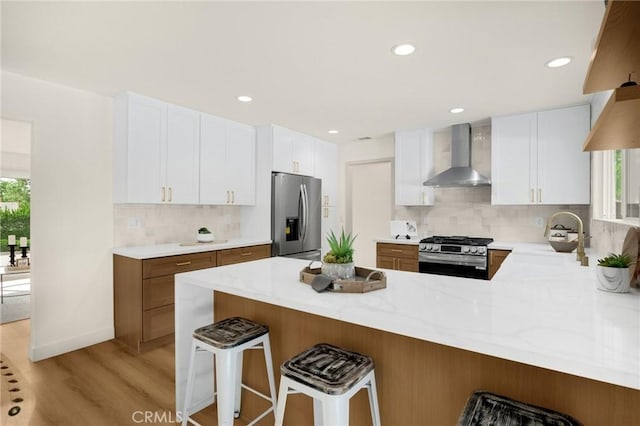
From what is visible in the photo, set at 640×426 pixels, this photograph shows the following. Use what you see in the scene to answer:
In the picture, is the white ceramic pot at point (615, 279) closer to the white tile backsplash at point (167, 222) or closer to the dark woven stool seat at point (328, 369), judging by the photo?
the dark woven stool seat at point (328, 369)

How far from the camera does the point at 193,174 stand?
363cm

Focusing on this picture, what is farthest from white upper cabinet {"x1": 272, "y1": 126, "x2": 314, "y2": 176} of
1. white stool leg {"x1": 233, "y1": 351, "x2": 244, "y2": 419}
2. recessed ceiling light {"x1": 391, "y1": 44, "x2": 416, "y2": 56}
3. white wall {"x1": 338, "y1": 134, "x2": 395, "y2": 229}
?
white stool leg {"x1": 233, "y1": 351, "x2": 244, "y2": 419}

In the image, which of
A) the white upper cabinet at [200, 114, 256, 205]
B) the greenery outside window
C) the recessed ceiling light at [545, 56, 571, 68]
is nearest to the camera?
the recessed ceiling light at [545, 56, 571, 68]

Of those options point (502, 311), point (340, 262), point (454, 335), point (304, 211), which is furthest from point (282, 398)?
point (304, 211)

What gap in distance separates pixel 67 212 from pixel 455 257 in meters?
3.83

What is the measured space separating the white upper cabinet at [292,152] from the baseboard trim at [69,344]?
8.33ft

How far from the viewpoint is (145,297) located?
2941 millimetres

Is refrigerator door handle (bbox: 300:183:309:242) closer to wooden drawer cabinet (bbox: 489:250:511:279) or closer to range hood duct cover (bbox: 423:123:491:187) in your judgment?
range hood duct cover (bbox: 423:123:491:187)

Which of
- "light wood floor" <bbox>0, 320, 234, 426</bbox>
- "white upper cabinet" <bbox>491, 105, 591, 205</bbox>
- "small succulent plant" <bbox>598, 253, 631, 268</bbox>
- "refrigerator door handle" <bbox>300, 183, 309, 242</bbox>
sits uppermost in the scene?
"white upper cabinet" <bbox>491, 105, 591, 205</bbox>

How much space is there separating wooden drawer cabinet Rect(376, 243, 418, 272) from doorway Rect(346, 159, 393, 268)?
1.45 meters

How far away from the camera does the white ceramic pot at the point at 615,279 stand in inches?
56.2

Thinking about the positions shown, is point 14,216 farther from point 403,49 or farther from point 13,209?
point 403,49

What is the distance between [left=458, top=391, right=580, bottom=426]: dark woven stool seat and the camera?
0.98m

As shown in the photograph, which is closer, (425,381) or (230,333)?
(425,381)
